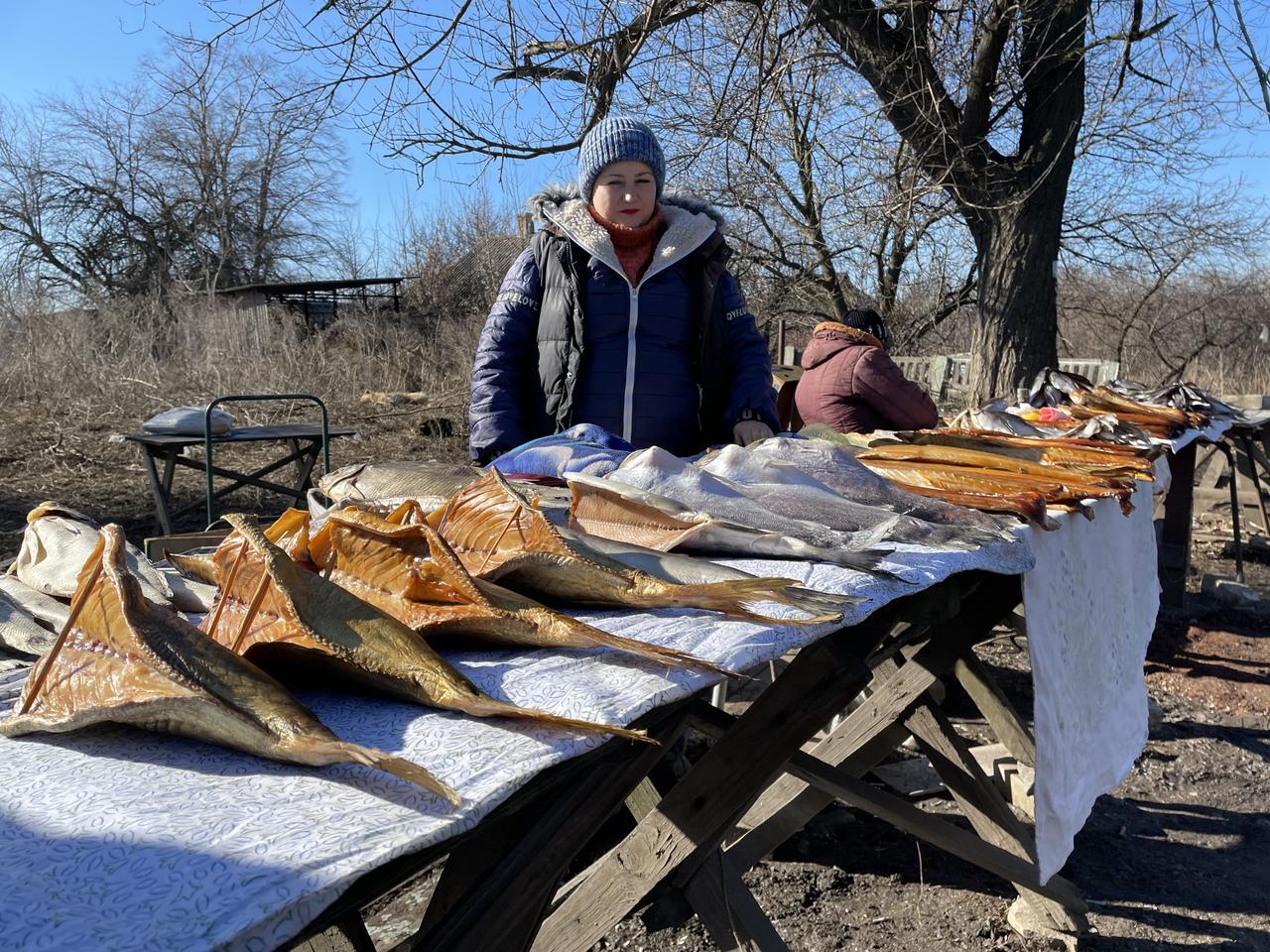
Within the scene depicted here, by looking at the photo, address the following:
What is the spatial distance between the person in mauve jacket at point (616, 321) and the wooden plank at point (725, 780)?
3.97ft

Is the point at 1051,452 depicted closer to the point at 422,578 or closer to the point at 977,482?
the point at 977,482

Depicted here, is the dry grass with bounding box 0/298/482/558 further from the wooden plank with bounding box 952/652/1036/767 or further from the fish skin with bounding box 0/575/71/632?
the wooden plank with bounding box 952/652/1036/767

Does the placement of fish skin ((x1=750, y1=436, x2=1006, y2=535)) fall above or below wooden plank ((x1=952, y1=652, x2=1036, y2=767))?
above

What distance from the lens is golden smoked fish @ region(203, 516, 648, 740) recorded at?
115 centimetres

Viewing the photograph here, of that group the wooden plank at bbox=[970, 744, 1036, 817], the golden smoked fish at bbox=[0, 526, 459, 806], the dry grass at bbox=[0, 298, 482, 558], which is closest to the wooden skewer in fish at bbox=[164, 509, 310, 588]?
the golden smoked fish at bbox=[0, 526, 459, 806]

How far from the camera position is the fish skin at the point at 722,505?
1891mm

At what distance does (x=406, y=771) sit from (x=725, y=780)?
3.73 ft

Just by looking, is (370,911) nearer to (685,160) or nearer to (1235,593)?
(685,160)

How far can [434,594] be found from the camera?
4.61ft

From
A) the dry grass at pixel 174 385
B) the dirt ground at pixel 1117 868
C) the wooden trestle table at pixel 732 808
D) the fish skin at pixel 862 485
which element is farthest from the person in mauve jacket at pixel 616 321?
the dry grass at pixel 174 385

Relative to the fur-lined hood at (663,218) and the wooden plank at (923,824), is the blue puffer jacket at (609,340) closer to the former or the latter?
the fur-lined hood at (663,218)

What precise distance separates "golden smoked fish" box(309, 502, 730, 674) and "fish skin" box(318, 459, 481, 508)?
0.44 metres

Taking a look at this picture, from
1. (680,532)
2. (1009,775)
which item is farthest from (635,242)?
(1009,775)

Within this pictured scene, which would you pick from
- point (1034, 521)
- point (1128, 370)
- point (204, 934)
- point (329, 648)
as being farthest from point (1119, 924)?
point (1128, 370)
